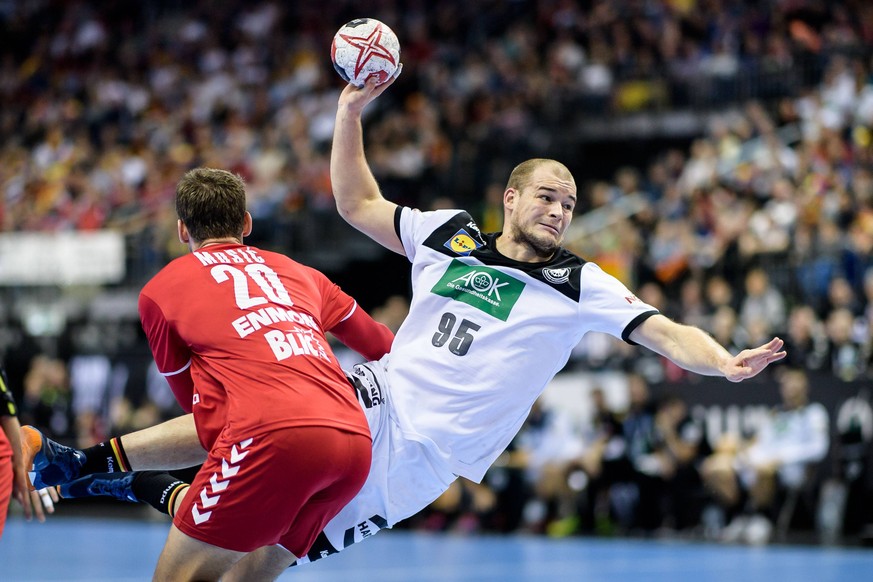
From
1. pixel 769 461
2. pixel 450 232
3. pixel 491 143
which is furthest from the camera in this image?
pixel 491 143

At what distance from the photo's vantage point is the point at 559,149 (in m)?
20.8

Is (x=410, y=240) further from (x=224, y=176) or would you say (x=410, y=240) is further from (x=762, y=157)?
(x=762, y=157)

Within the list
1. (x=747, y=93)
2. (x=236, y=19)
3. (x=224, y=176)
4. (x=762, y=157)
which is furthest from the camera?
(x=236, y=19)

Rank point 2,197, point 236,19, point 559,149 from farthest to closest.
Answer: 1. point 236,19
2. point 2,197
3. point 559,149

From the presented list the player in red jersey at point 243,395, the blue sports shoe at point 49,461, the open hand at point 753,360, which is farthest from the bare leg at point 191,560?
the open hand at point 753,360

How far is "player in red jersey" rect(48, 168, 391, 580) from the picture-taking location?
200 inches

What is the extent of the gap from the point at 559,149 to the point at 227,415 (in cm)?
1618

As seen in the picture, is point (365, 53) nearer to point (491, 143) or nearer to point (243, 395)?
point (243, 395)

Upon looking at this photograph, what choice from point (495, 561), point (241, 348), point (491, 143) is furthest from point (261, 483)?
point (491, 143)

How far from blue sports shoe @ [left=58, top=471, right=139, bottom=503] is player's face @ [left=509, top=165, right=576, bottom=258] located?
2.24 meters

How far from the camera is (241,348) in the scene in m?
5.19

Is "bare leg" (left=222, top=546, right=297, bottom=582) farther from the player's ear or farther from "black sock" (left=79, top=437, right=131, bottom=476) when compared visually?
the player's ear

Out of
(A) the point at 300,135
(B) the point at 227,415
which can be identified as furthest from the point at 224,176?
(A) the point at 300,135

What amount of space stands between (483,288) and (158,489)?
5.88ft
